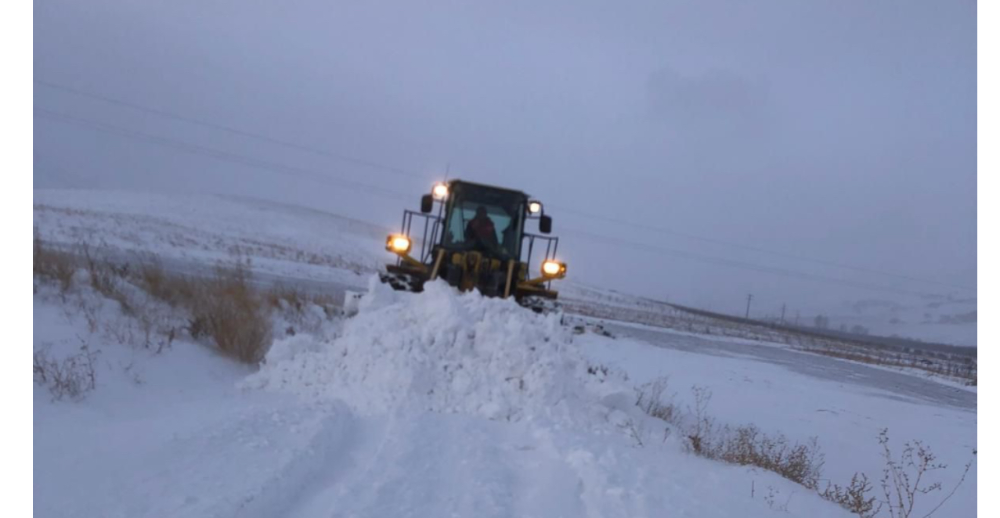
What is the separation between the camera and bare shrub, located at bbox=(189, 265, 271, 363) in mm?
8641

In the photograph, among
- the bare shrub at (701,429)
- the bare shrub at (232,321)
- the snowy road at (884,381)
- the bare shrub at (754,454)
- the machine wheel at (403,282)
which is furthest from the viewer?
the snowy road at (884,381)

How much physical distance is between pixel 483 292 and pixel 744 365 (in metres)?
8.25

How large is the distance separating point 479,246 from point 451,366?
4.38 metres

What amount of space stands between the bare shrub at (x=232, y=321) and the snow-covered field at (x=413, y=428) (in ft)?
0.86

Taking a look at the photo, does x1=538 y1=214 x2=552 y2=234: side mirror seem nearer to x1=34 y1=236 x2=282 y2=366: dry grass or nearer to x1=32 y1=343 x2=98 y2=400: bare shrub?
x1=34 y1=236 x2=282 y2=366: dry grass

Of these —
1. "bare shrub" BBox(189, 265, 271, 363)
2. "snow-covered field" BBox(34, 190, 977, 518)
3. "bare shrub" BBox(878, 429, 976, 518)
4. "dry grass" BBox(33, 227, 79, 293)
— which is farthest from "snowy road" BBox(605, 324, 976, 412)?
"dry grass" BBox(33, 227, 79, 293)

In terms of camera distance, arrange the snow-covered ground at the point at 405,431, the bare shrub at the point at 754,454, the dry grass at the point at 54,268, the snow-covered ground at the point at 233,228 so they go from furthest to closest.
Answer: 1. the snow-covered ground at the point at 233,228
2. the dry grass at the point at 54,268
3. the bare shrub at the point at 754,454
4. the snow-covered ground at the point at 405,431

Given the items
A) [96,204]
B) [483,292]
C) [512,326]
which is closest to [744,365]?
[483,292]

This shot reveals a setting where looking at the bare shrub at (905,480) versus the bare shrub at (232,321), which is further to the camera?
the bare shrub at (232,321)

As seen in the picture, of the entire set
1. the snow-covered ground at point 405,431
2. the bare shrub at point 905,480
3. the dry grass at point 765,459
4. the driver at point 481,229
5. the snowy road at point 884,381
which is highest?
the driver at point 481,229

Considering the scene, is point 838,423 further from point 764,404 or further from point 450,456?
point 450,456

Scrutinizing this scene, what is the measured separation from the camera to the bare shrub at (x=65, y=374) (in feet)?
18.6

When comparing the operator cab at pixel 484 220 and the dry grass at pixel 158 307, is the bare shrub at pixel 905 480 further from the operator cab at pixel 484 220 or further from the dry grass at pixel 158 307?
the dry grass at pixel 158 307

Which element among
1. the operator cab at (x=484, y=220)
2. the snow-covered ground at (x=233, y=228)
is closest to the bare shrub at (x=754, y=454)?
the operator cab at (x=484, y=220)
